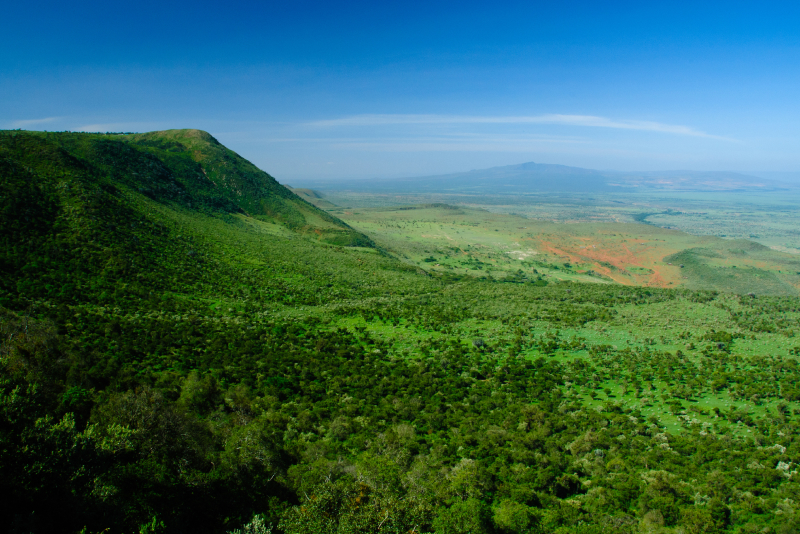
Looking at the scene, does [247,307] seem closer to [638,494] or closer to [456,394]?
[456,394]

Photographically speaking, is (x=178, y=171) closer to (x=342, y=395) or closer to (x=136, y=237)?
(x=136, y=237)

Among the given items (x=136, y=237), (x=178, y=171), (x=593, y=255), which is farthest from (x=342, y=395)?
(x=593, y=255)

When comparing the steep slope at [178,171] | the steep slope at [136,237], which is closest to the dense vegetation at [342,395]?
the steep slope at [136,237]

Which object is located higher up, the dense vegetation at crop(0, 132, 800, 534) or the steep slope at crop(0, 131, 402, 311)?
the steep slope at crop(0, 131, 402, 311)

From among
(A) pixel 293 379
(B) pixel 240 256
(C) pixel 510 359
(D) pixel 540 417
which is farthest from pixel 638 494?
(B) pixel 240 256

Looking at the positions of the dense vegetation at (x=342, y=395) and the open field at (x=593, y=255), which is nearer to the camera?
the dense vegetation at (x=342, y=395)

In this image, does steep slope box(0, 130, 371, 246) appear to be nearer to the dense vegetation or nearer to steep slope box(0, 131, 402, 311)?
steep slope box(0, 131, 402, 311)

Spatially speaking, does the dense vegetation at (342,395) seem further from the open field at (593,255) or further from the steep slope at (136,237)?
the open field at (593,255)

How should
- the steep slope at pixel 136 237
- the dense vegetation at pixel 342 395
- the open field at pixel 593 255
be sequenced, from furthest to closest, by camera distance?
the open field at pixel 593 255
the steep slope at pixel 136 237
the dense vegetation at pixel 342 395

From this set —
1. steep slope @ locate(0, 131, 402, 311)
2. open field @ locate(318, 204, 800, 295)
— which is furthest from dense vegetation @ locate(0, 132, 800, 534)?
open field @ locate(318, 204, 800, 295)
